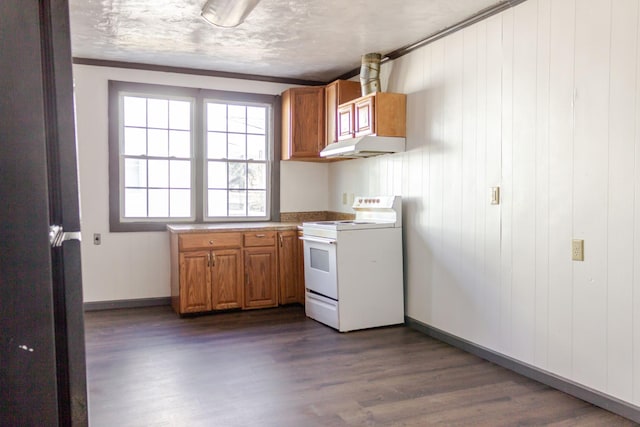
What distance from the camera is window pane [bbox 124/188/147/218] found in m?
4.94

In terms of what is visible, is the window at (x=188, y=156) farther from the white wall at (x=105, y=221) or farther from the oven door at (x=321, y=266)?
the oven door at (x=321, y=266)

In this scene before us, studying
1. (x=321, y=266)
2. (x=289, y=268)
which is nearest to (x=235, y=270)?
(x=289, y=268)

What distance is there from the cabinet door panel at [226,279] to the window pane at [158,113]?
150cm

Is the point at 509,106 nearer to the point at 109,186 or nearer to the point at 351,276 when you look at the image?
the point at 351,276

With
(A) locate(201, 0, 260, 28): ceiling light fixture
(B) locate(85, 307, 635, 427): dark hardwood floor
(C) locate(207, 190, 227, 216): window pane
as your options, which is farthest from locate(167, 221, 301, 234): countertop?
(A) locate(201, 0, 260, 28): ceiling light fixture

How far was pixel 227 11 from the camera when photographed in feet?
10.1

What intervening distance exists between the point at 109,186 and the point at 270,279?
1.84 m

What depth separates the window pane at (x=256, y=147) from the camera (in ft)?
17.9

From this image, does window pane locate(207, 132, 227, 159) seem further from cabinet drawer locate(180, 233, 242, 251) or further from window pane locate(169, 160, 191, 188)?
cabinet drawer locate(180, 233, 242, 251)

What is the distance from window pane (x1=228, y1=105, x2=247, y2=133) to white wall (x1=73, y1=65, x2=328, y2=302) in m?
0.26

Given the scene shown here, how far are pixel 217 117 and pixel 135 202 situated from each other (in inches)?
48.9

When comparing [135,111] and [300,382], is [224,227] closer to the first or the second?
[135,111]

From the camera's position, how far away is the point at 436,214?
395 cm

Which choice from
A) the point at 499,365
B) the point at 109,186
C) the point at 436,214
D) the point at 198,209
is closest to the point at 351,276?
the point at 436,214
